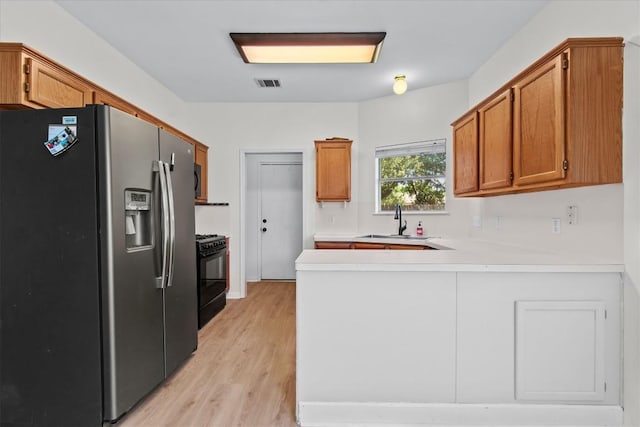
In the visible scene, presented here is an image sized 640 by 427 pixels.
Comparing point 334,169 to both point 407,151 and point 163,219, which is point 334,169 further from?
point 163,219

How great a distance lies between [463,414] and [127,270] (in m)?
2.01

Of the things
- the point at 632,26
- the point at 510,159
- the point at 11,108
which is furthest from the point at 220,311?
the point at 632,26

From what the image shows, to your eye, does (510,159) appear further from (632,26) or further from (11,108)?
(11,108)

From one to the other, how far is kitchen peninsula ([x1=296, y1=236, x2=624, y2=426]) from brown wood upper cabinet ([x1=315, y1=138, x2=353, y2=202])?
2790mm

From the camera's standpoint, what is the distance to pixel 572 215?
2.15 meters

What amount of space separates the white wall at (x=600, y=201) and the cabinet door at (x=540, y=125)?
0.31m

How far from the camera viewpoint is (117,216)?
6.02 feet

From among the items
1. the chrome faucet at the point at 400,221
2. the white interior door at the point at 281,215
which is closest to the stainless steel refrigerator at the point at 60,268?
the chrome faucet at the point at 400,221

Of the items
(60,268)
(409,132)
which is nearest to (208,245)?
(60,268)

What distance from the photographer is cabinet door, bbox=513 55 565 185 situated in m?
1.82

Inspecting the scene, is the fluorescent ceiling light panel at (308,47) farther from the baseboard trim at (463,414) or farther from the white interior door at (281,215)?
the baseboard trim at (463,414)

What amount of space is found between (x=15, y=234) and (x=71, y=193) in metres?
0.38

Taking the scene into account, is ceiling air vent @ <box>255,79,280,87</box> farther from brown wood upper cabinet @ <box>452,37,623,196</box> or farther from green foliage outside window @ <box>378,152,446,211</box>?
brown wood upper cabinet @ <box>452,37,623,196</box>

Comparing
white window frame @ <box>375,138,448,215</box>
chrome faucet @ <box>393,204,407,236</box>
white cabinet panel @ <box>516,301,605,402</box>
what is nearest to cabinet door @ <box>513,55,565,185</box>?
white cabinet panel @ <box>516,301,605,402</box>
